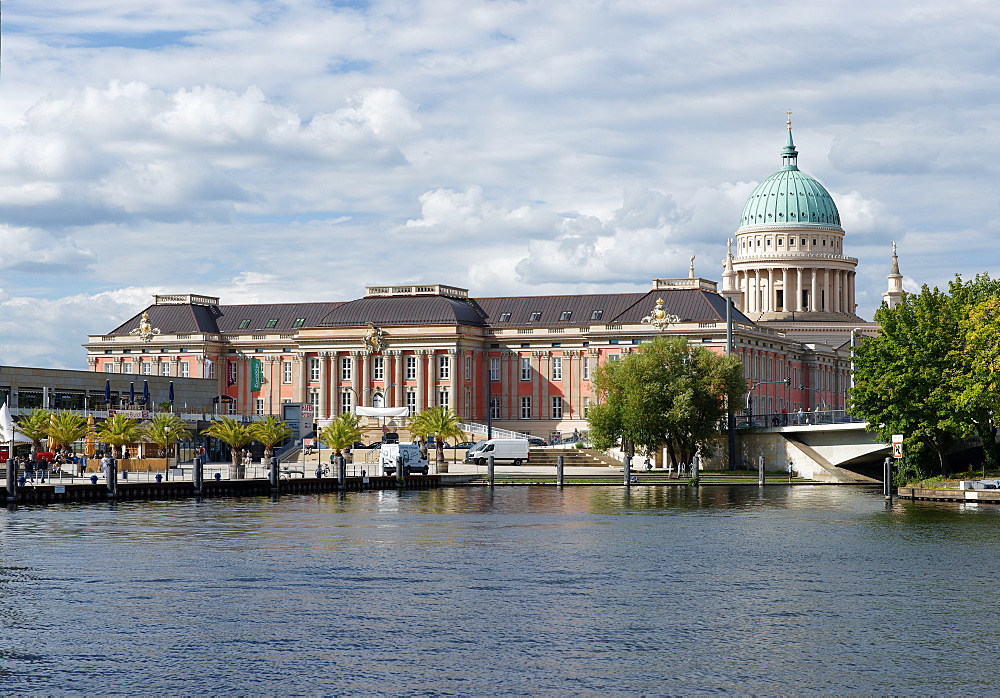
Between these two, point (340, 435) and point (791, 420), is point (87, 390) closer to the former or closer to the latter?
point (340, 435)

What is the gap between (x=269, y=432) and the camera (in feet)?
438

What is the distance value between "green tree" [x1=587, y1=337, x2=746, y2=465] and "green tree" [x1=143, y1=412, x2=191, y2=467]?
34328 mm

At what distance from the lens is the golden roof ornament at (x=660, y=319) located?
578 feet

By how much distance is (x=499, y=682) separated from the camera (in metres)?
38.8

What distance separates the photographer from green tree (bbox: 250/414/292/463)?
5226 inches

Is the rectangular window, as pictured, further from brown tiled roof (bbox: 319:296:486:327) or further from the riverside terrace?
the riverside terrace

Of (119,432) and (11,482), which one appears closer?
(11,482)

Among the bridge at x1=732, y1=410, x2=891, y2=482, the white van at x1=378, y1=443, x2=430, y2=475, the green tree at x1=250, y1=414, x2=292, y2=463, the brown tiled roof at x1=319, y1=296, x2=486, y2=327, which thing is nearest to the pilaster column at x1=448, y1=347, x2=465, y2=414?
the brown tiled roof at x1=319, y1=296, x2=486, y2=327

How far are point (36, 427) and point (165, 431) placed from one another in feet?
33.1

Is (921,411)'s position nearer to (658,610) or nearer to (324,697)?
(658,610)

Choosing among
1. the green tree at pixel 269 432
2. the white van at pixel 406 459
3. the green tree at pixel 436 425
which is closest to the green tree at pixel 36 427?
the green tree at pixel 269 432

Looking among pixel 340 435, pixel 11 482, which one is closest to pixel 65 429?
pixel 340 435

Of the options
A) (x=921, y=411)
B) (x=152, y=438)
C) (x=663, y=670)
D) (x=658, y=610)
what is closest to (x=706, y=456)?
(x=921, y=411)

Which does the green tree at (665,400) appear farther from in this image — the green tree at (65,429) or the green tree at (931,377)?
the green tree at (65,429)
